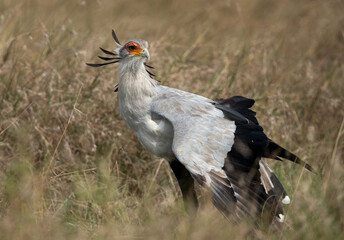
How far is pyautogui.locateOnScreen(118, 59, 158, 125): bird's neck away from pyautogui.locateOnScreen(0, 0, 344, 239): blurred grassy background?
0.33m

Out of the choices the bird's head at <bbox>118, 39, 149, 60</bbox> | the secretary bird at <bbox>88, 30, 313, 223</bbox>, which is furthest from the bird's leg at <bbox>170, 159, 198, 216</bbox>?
the bird's head at <bbox>118, 39, 149, 60</bbox>

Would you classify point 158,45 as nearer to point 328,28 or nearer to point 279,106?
point 279,106

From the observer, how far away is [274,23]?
7633mm

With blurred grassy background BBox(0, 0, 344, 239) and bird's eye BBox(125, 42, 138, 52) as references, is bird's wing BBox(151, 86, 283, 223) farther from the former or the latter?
bird's eye BBox(125, 42, 138, 52)

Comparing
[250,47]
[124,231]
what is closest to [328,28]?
[250,47]

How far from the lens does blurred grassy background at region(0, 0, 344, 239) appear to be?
3150mm

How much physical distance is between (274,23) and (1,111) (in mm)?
4246

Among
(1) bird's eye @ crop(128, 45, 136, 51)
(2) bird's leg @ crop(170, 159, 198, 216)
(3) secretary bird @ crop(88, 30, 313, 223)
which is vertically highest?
(1) bird's eye @ crop(128, 45, 136, 51)

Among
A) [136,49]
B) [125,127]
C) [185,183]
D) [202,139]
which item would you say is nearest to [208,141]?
[202,139]

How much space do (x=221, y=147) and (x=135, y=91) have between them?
768mm

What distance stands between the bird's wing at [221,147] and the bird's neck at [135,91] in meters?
0.07

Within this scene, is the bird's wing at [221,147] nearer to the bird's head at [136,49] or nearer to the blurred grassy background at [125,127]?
the blurred grassy background at [125,127]

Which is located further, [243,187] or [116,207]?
[116,207]

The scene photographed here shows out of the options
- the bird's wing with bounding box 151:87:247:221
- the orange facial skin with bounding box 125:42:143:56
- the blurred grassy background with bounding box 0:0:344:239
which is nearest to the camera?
the blurred grassy background with bounding box 0:0:344:239
